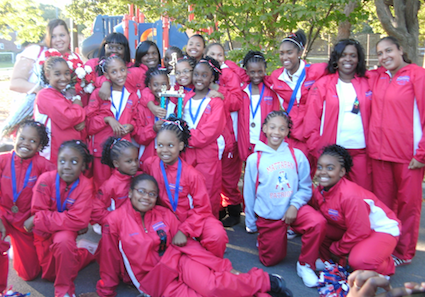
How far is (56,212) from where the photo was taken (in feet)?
10.2

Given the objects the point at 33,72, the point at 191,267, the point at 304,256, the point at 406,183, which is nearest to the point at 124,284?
the point at 191,267

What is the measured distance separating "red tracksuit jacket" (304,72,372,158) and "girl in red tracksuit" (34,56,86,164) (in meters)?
2.35

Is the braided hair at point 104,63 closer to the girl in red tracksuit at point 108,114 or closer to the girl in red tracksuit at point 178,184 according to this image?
the girl in red tracksuit at point 108,114

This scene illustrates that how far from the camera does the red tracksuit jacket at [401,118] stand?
11.2 feet

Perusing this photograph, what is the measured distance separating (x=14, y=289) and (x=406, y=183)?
12.0ft

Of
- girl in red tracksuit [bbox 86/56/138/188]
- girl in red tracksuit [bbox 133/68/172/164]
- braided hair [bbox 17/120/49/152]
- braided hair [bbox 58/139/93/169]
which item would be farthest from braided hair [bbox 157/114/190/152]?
braided hair [bbox 17/120/49/152]

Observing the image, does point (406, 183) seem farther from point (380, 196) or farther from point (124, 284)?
point (124, 284)

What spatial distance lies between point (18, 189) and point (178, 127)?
1529 mm

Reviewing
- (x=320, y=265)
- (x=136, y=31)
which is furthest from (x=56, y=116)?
(x=136, y=31)

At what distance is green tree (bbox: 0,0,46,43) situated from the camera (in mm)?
9273

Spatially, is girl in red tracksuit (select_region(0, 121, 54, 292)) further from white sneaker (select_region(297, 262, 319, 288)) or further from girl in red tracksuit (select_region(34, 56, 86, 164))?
white sneaker (select_region(297, 262, 319, 288))

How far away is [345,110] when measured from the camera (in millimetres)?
3732

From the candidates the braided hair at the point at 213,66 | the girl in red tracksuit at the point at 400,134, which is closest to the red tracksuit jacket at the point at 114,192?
the braided hair at the point at 213,66

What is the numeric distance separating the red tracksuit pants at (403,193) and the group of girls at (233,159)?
0.03 ft
